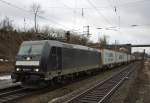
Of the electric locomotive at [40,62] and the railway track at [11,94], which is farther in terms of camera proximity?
the electric locomotive at [40,62]

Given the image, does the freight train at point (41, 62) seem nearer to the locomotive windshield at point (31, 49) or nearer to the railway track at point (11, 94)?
the locomotive windshield at point (31, 49)

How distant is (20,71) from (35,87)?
1.37 m

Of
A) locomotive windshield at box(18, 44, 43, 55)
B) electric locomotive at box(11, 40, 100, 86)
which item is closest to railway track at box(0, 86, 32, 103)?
electric locomotive at box(11, 40, 100, 86)

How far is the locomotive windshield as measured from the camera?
49.2 ft

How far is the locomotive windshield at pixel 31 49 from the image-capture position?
49.2 ft

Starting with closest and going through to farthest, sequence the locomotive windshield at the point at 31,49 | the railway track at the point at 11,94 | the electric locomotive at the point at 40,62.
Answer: the railway track at the point at 11,94, the electric locomotive at the point at 40,62, the locomotive windshield at the point at 31,49

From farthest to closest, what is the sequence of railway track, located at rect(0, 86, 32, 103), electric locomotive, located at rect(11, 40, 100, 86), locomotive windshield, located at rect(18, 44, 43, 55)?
locomotive windshield, located at rect(18, 44, 43, 55)
electric locomotive, located at rect(11, 40, 100, 86)
railway track, located at rect(0, 86, 32, 103)

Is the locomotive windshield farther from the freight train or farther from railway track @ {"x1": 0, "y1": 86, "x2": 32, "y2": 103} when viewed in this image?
railway track @ {"x1": 0, "y1": 86, "x2": 32, "y2": 103}

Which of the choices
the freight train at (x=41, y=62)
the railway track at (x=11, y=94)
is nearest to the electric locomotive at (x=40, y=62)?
the freight train at (x=41, y=62)

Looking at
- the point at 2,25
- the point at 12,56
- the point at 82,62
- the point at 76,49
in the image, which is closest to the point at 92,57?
the point at 82,62

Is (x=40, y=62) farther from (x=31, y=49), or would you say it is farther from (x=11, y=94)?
(x=11, y=94)

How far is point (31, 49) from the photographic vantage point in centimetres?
1535

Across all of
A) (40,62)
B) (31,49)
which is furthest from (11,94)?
(31,49)

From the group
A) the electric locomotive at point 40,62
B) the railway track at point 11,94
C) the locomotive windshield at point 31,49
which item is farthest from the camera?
the locomotive windshield at point 31,49
